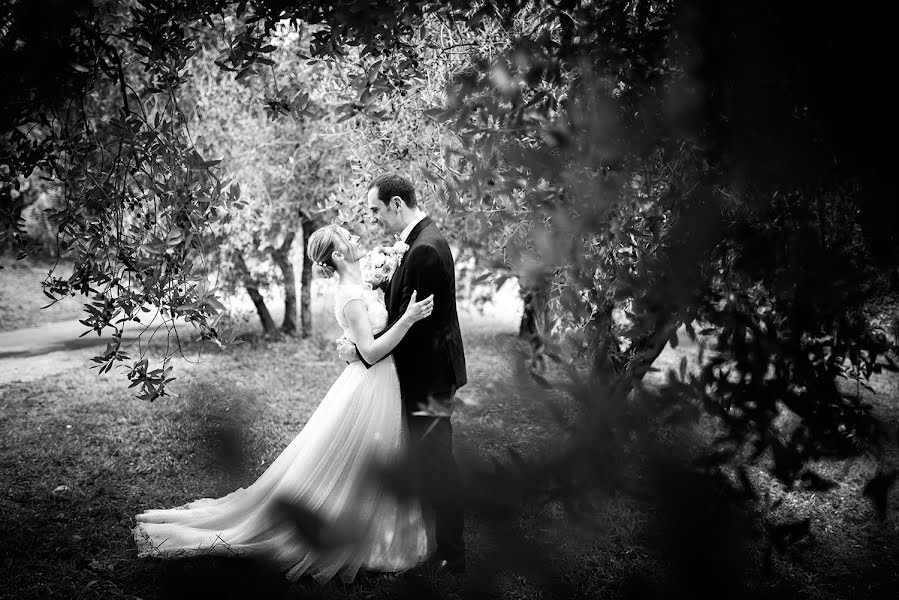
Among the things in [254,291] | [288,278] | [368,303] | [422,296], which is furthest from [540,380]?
[288,278]

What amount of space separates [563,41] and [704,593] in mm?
1433

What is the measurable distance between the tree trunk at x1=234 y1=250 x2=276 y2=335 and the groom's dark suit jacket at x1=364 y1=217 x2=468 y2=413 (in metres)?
7.17

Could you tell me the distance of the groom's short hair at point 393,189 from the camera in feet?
12.9

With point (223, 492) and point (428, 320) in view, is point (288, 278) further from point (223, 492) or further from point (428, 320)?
point (223, 492)

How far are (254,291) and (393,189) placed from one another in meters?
8.10

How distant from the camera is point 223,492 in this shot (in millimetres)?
1247

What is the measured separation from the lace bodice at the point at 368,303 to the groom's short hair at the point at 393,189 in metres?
0.54

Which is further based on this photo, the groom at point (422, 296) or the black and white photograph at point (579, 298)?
the groom at point (422, 296)

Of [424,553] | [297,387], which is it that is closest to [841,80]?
[424,553]

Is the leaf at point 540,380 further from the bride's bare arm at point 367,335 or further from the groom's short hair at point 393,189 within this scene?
A: the groom's short hair at point 393,189

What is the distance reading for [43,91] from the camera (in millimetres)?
2266

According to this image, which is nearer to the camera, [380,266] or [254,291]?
[380,266]

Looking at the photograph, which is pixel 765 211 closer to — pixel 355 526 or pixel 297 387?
pixel 355 526

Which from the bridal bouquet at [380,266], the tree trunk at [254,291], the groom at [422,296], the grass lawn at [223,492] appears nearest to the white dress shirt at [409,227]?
the groom at [422,296]
